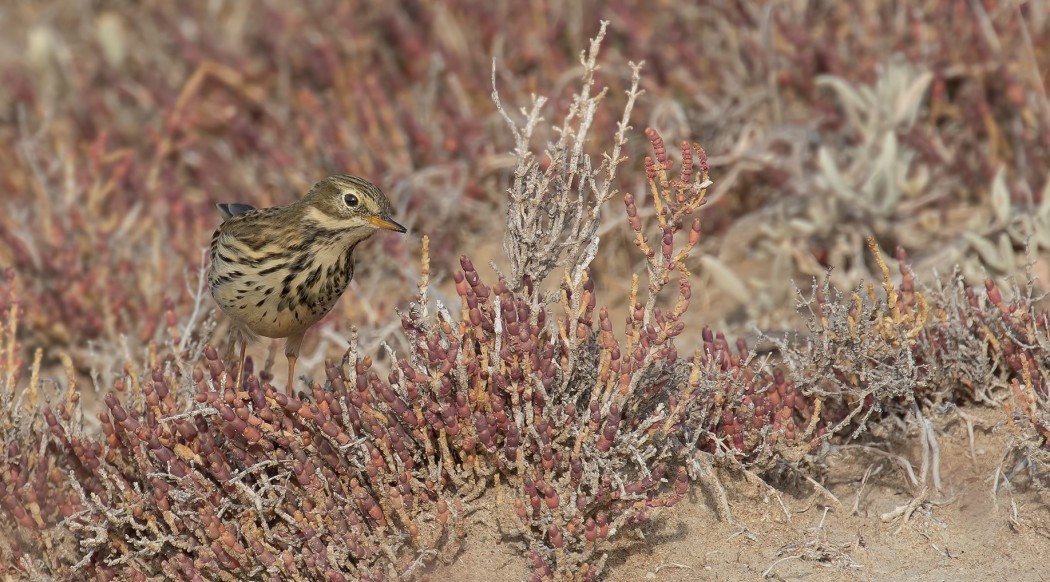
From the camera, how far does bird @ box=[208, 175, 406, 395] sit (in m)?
4.43

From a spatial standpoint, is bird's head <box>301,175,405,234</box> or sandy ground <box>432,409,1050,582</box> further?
bird's head <box>301,175,405,234</box>

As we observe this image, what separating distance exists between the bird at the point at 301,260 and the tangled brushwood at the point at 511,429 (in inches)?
12.4

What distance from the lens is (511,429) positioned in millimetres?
3779

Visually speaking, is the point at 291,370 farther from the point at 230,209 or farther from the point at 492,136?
the point at 492,136

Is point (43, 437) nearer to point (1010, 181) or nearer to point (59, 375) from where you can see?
point (59, 375)

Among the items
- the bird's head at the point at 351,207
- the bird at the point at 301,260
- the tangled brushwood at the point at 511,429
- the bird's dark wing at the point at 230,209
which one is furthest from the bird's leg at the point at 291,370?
the bird's dark wing at the point at 230,209

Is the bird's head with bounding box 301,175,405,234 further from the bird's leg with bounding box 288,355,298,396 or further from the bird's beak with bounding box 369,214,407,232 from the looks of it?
the bird's leg with bounding box 288,355,298,396

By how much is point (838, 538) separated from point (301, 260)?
200 cm

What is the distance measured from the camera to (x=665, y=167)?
143 inches

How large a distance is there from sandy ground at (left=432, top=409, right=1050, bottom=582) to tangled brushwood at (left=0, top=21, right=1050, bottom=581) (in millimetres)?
75

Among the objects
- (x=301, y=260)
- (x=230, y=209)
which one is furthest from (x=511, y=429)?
(x=230, y=209)

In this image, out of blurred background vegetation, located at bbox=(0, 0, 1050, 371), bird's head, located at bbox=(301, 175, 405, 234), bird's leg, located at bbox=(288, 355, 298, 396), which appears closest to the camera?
bird's head, located at bbox=(301, 175, 405, 234)

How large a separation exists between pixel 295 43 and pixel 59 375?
109 inches

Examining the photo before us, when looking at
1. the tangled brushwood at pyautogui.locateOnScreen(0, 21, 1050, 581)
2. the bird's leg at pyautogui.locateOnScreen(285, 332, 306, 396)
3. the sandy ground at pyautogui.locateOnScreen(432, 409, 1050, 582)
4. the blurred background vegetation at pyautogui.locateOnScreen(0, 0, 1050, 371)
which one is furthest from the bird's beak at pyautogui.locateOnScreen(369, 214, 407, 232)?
the sandy ground at pyautogui.locateOnScreen(432, 409, 1050, 582)
